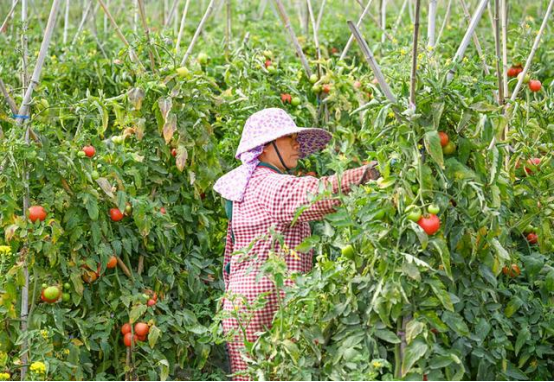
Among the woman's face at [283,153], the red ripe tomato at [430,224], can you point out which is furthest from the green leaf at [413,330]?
the woman's face at [283,153]

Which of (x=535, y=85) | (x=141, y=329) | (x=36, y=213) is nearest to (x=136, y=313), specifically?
(x=141, y=329)

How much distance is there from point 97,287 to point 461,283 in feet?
4.16

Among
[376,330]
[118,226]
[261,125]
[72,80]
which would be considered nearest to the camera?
[376,330]

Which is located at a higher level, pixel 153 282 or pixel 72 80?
pixel 72 80

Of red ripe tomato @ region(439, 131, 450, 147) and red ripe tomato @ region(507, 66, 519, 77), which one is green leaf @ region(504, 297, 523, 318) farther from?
red ripe tomato @ region(507, 66, 519, 77)

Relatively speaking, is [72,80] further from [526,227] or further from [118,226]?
[526,227]

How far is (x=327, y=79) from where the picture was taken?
366 centimetres

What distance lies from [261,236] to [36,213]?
0.76 meters

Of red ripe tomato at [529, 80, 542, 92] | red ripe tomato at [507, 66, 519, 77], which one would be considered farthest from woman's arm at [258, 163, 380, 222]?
red ripe tomato at [507, 66, 519, 77]

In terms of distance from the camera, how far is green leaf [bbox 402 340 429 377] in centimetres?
205

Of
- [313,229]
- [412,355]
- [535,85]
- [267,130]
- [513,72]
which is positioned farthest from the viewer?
[513,72]

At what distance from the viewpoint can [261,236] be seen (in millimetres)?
2363

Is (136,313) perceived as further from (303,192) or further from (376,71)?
(376,71)

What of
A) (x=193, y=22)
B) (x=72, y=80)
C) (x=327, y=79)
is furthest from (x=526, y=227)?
(x=193, y=22)
